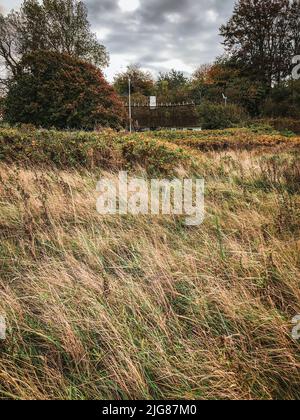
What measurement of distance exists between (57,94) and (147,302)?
12.2 meters

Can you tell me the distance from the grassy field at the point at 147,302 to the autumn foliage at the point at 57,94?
30.9 ft

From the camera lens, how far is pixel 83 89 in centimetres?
1296

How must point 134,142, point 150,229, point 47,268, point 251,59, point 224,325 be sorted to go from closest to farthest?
point 224,325
point 47,268
point 150,229
point 134,142
point 251,59

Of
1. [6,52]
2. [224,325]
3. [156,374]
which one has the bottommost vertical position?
[156,374]

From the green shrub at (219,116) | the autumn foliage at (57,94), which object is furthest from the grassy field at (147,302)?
the green shrub at (219,116)

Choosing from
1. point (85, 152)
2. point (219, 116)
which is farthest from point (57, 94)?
point (219, 116)

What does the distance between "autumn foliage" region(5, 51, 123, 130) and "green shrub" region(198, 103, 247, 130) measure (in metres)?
11.7

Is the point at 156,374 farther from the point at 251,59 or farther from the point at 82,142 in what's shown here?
the point at 251,59

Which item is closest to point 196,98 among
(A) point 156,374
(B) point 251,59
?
(B) point 251,59

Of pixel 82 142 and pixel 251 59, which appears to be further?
pixel 251 59

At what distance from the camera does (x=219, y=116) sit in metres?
23.1

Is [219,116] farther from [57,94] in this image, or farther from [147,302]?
[147,302]

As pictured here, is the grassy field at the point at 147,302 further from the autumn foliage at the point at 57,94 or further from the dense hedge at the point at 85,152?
the autumn foliage at the point at 57,94
